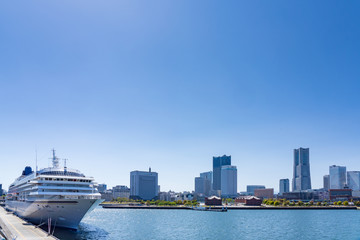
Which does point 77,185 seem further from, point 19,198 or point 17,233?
point 19,198

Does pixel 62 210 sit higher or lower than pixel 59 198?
lower

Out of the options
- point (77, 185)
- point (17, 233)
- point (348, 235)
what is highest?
point (77, 185)

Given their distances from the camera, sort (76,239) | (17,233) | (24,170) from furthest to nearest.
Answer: (24,170)
(76,239)
(17,233)

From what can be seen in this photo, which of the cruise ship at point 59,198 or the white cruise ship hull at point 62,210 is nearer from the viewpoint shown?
the white cruise ship hull at point 62,210

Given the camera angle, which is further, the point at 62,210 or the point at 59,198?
the point at 59,198

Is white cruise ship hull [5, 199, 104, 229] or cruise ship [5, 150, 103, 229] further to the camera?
cruise ship [5, 150, 103, 229]

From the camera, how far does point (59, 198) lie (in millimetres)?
71562

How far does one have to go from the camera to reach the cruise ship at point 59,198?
225 ft

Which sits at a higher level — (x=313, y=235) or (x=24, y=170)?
(x=24, y=170)

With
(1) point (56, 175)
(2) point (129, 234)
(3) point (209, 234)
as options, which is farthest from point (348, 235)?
(1) point (56, 175)

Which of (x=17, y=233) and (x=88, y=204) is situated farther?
(x=88, y=204)

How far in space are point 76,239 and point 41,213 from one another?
12.2 meters

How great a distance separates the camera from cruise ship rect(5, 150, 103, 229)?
2694 inches

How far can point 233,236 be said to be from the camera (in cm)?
7731
